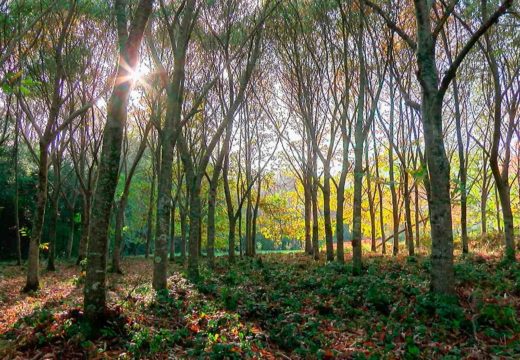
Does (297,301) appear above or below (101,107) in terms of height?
below

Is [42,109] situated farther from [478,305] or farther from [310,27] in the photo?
[478,305]

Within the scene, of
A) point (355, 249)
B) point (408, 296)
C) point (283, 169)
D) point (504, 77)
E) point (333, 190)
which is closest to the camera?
point (408, 296)

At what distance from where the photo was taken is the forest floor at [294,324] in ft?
16.5

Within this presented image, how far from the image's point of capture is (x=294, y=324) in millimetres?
6293

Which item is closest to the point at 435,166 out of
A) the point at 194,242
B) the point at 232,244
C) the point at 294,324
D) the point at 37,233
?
the point at 294,324

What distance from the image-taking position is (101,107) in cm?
1961

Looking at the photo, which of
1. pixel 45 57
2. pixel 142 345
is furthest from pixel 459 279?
pixel 45 57

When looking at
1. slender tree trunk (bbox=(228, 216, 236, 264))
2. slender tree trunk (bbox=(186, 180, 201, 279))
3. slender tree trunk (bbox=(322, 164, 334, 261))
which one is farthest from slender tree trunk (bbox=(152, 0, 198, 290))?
slender tree trunk (bbox=(228, 216, 236, 264))

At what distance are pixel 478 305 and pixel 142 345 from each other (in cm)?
549

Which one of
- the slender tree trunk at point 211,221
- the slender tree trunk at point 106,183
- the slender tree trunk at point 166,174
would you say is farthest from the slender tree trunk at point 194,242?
the slender tree trunk at point 106,183

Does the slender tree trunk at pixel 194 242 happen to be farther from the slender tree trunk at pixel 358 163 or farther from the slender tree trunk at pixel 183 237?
the slender tree trunk at pixel 183 237

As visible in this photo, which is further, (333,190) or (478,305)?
(333,190)

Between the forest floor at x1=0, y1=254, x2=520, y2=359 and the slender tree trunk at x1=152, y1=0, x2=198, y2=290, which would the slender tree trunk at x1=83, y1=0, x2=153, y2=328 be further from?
the slender tree trunk at x1=152, y1=0, x2=198, y2=290

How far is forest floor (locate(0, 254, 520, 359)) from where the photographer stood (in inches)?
198
